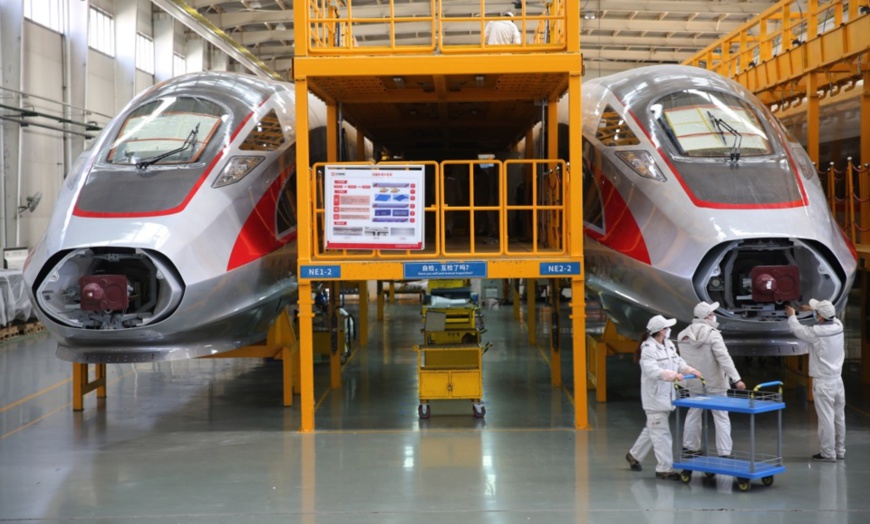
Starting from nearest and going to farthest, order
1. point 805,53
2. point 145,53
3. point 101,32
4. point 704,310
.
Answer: point 704,310, point 805,53, point 101,32, point 145,53

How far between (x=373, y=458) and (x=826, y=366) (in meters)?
4.95

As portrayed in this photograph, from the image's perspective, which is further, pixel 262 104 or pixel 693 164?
pixel 262 104

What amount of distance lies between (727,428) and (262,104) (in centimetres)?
770

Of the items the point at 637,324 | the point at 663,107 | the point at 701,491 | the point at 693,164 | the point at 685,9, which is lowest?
the point at 701,491

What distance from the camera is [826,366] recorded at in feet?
34.0

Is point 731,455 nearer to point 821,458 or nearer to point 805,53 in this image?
point 821,458

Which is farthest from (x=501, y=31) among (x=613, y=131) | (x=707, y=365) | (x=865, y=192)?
(x=707, y=365)

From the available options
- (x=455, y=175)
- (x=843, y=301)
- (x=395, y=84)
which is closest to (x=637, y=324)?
(x=843, y=301)

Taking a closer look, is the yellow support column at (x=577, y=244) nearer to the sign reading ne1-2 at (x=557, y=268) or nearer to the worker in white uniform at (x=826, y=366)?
the sign reading ne1-2 at (x=557, y=268)

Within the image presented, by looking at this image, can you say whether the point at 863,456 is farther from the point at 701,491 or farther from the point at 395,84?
the point at 395,84

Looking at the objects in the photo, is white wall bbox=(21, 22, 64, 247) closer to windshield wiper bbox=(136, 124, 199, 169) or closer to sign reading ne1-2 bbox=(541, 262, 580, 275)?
windshield wiper bbox=(136, 124, 199, 169)

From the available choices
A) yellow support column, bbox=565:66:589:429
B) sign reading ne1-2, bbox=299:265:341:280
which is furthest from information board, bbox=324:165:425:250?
yellow support column, bbox=565:66:589:429

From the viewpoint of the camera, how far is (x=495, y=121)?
59.7 ft

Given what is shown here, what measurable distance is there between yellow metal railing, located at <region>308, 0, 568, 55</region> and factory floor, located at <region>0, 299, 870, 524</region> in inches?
189
